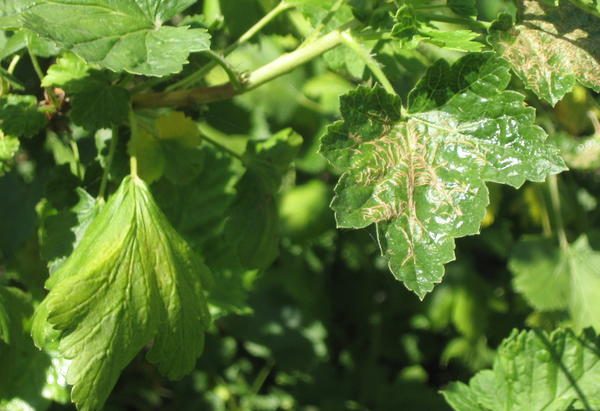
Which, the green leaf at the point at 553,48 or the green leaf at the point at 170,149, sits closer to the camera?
the green leaf at the point at 553,48

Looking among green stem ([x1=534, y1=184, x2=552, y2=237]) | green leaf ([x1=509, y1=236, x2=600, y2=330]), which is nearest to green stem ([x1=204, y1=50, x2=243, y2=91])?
green leaf ([x1=509, y1=236, x2=600, y2=330])

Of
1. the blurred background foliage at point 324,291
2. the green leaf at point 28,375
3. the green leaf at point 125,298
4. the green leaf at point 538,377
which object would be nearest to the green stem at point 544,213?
the blurred background foliage at point 324,291

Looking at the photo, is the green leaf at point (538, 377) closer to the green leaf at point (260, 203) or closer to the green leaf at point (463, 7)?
the green leaf at point (260, 203)

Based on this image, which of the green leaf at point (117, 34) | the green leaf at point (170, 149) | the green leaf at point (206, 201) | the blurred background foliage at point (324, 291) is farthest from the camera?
the blurred background foliage at point (324, 291)

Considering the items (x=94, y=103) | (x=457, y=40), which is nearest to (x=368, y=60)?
(x=457, y=40)

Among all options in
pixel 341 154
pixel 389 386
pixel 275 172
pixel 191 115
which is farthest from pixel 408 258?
pixel 389 386

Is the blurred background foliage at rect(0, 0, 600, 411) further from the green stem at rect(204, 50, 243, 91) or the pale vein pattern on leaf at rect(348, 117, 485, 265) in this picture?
the pale vein pattern on leaf at rect(348, 117, 485, 265)

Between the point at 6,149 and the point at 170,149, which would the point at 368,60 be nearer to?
the point at 170,149
